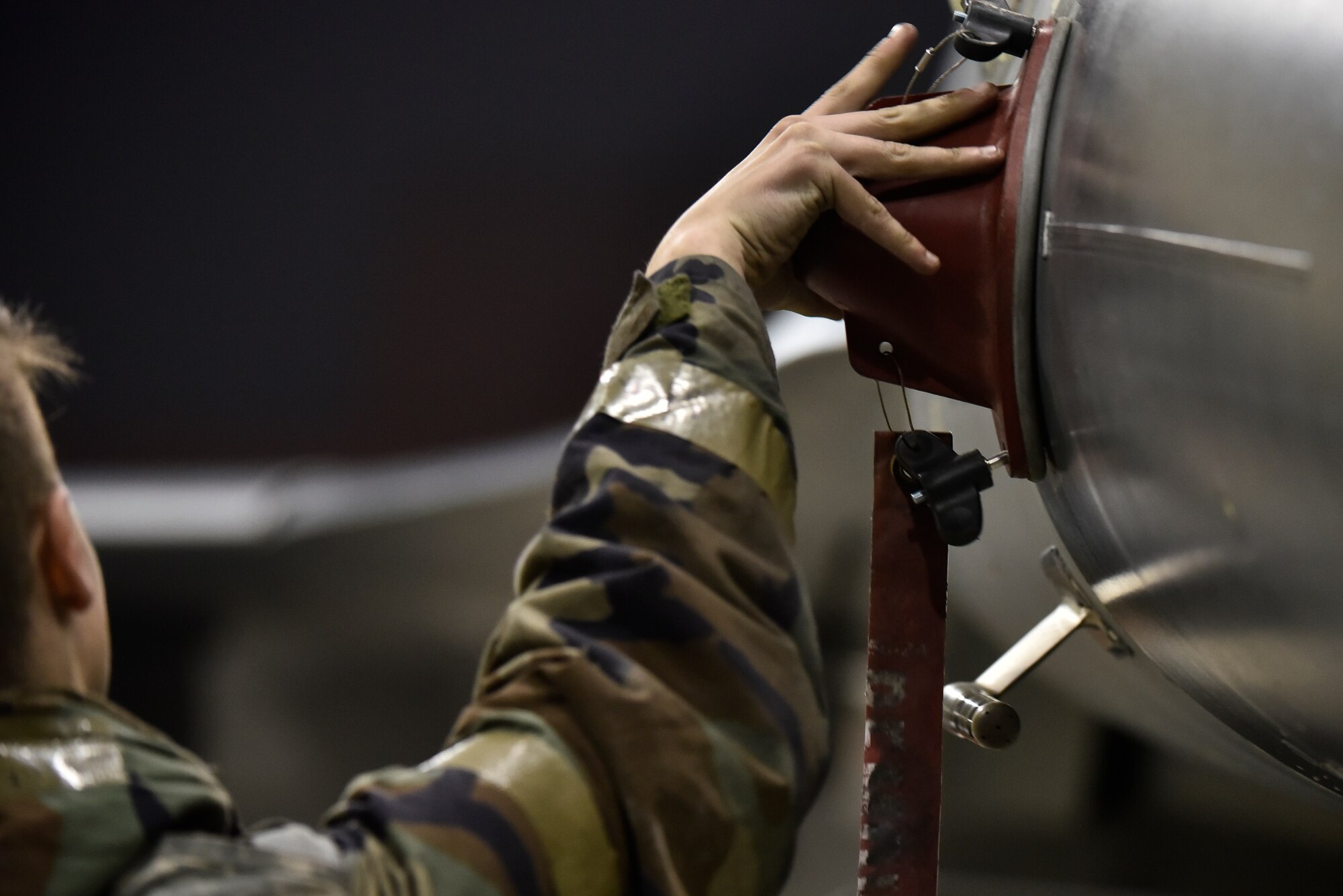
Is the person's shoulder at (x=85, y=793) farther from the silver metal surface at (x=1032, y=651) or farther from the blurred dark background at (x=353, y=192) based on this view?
the blurred dark background at (x=353, y=192)

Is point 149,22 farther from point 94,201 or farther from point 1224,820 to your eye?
point 1224,820

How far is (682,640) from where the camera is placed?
397 mm

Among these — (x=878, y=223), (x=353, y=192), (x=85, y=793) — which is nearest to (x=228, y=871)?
(x=85, y=793)

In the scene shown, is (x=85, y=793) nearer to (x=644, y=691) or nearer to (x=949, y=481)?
(x=644, y=691)

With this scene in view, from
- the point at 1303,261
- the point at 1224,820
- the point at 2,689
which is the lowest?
the point at 1224,820

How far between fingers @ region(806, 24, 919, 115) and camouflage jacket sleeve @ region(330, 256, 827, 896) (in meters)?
0.14

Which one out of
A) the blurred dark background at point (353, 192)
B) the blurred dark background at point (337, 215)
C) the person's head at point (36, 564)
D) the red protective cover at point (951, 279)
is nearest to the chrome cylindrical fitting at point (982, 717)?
the red protective cover at point (951, 279)

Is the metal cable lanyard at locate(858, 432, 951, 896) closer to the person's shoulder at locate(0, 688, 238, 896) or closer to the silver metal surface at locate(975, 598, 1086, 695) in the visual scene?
the silver metal surface at locate(975, 598, 1086, 695)

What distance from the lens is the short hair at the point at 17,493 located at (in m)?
0.37

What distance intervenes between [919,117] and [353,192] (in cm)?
138

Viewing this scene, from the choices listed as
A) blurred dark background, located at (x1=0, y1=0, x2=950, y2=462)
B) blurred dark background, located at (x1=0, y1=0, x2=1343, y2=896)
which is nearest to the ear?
blurred dark background, located at (x1=0, y1=0, x2=1343, y2=896)

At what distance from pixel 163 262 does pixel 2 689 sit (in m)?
1.51

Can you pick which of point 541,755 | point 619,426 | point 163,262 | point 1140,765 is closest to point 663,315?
point 619,426

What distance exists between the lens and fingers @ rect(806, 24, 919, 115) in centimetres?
53
